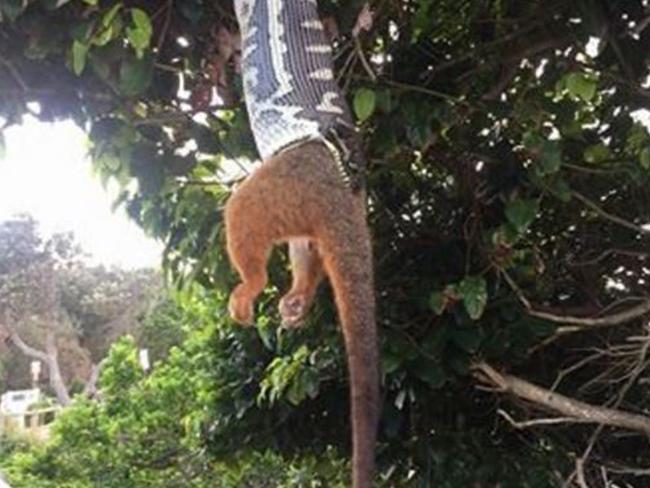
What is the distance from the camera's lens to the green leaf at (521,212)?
1230 millimetres

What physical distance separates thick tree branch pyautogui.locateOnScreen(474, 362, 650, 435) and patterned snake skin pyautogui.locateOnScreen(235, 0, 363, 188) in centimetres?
100

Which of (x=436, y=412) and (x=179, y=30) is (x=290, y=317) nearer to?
(x=179, y=30)

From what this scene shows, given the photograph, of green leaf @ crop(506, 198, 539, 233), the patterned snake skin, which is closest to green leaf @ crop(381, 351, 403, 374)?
green leaf @ crop(506, 198, 539, 233)

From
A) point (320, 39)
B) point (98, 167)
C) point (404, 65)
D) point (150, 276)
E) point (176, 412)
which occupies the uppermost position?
point (150, 276)

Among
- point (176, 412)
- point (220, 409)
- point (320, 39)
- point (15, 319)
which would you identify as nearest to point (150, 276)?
point (15, 319)

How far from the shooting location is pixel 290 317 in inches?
19.1

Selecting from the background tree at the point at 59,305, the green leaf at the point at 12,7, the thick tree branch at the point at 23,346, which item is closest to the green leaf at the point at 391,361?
the green leaf at the point at 12,7

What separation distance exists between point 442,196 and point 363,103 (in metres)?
0.64

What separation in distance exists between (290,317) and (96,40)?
58 centimetres

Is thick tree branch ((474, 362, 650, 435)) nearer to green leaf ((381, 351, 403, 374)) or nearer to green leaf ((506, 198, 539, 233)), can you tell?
green leaf ((381, 351, 403, 374))

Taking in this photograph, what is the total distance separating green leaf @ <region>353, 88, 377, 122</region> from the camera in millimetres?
1022

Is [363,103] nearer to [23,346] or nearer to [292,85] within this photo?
[292,85]

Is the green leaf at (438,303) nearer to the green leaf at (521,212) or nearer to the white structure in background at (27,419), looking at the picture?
the green leaf at (521,212)

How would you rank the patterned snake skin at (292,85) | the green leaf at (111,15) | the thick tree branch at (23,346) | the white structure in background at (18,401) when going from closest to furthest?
the patterned snake skin at (292,85) → the green leaf at (111,15) → the white structure in background at (18,401) → the thick tree branch at (23,346)
